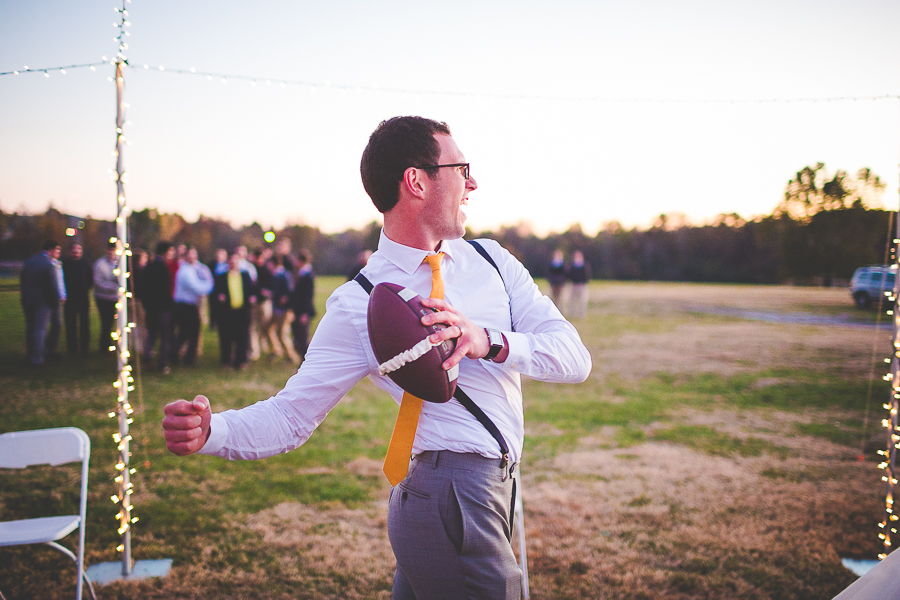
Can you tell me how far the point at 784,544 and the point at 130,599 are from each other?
13.8ft

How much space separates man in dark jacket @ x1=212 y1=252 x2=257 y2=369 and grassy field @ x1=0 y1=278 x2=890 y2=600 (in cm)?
43

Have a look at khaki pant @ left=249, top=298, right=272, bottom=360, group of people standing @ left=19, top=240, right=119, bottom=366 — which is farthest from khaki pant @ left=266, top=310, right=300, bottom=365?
group of people standing @ left=19, top=240, right=119, bottom=366

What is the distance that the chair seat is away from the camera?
253 cm

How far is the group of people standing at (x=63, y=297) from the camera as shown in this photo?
→ 27.4 ft

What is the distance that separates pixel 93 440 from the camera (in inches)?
214

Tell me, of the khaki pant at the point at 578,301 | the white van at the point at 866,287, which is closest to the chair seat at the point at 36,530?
the khaki pant at the point at 578,301

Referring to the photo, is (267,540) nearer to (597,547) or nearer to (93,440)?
(597,547)

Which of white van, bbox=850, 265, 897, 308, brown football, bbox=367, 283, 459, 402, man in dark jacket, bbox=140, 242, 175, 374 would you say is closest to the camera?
brown football, bbox=367, 283, 459, 402

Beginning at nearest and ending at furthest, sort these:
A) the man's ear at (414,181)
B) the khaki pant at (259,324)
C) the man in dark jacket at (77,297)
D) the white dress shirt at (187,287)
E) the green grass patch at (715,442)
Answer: the man's ear at (414,181) → the green grass patch at (715,442) → the white dress shirt at (187,287) → the man in dark jacket at (77,297) → the khaki pant at (259,324)

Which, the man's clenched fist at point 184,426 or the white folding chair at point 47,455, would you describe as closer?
the man's clenched fist at point 184,426

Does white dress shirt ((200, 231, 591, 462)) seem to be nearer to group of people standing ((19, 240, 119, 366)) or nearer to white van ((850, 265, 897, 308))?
group of people standing ((19, 240, 119, 366))

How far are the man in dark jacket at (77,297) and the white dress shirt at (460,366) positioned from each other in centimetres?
948

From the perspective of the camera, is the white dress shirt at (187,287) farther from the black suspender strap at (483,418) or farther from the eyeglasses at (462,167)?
the black suspender strap at (483,418)

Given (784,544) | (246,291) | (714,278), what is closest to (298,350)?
(246,291)
